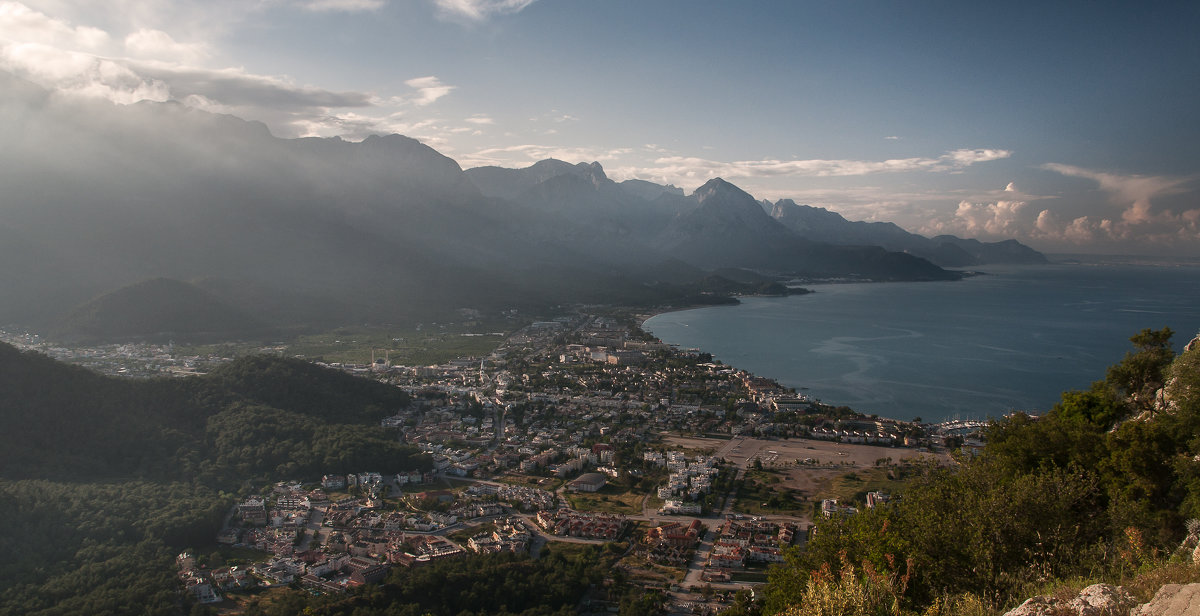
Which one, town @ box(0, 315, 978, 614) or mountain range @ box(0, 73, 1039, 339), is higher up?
mountain range @ box(0, 73, 1039, 339)

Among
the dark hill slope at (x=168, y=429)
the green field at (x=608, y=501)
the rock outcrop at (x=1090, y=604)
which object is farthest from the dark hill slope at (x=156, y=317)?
the rock outcrop at (x=1090, y=604)

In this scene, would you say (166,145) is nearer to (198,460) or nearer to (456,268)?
(456,268)

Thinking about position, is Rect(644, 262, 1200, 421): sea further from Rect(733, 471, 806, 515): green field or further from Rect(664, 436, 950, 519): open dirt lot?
Rect(733, 471, 806, 515): green field

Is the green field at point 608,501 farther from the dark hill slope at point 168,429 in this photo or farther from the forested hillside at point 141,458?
the dark hill slope at point 168,429

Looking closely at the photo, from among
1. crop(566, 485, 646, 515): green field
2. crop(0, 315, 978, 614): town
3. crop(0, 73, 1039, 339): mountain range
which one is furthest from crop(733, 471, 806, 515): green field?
crop(0, 73, 1039, 339): mountain range

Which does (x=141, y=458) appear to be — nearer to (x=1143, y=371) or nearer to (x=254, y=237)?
(x=1143, y=371)

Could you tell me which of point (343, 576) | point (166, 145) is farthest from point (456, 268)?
point (343, 576)
